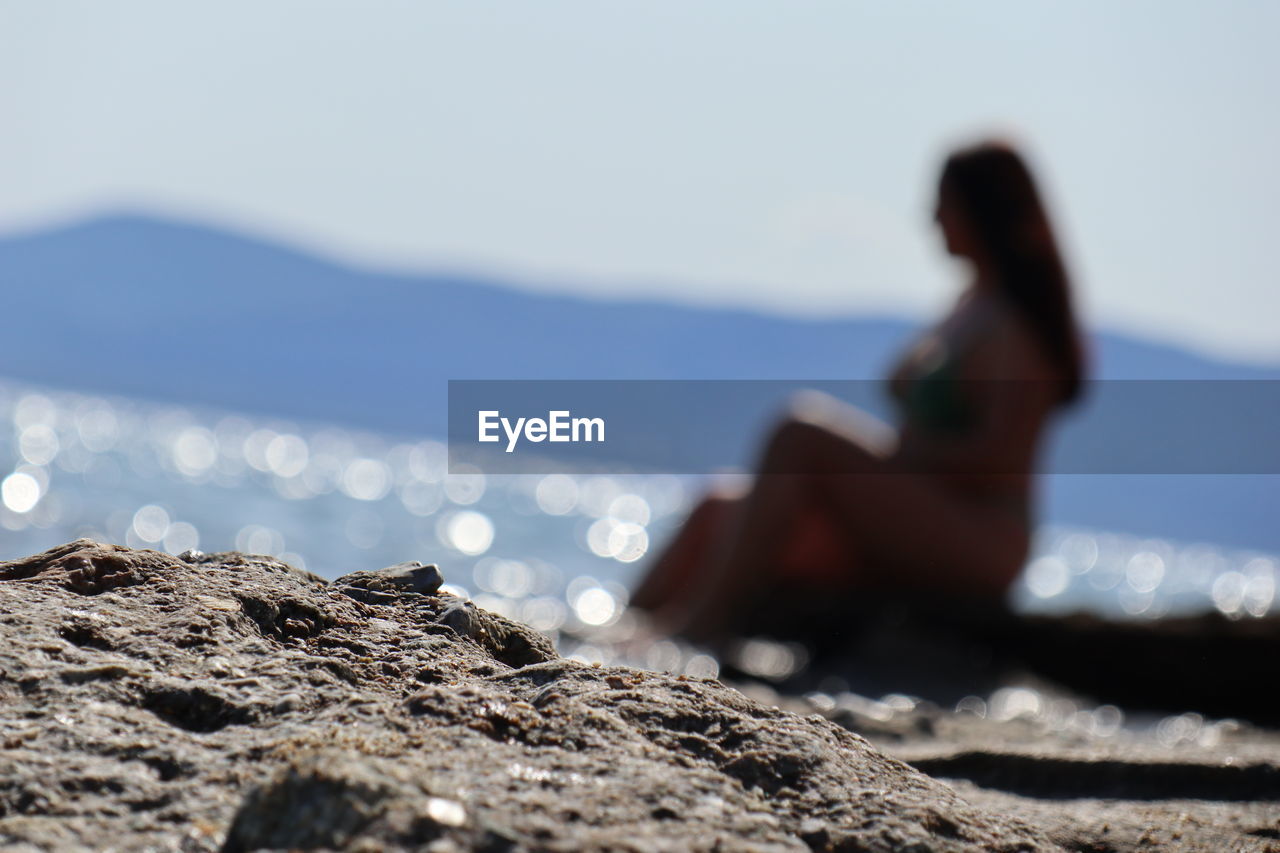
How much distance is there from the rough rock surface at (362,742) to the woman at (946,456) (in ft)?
10.2

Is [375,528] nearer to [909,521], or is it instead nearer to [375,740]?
[909,521]

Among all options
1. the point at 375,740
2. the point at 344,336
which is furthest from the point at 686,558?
the point at 344,336

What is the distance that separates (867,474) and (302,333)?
125226 millimetres

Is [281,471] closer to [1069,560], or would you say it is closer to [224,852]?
[1069,560]

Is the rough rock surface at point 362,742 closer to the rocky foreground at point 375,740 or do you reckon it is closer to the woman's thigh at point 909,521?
the rocky foreground at point 375,740

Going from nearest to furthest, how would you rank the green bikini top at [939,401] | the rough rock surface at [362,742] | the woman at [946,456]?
the rough rock surface at [362,742], the woman at [946,456], the green bikini top at [939,401]

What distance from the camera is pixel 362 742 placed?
0.94m

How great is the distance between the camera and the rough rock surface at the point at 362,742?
83 cm

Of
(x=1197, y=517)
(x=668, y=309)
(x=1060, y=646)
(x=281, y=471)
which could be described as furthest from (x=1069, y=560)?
(x=668, y=309)

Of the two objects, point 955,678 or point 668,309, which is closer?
point 955,678

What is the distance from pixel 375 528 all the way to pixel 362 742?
10.6 metres

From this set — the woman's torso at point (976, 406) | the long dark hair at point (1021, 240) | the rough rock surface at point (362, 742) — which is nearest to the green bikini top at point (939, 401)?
the woman's torso at point (976, 406)

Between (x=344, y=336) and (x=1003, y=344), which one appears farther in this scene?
(x=344, y=336)

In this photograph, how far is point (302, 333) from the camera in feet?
407
